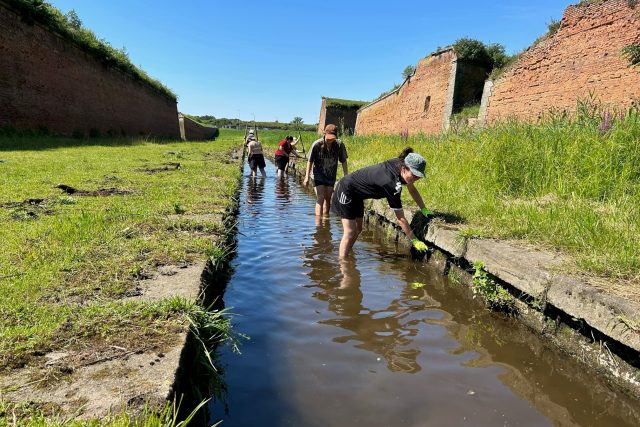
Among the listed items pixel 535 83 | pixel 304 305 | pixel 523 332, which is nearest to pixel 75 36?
pixel 535 83

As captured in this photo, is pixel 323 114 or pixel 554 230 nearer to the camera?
pixel 554 230

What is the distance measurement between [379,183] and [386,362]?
2428 mm

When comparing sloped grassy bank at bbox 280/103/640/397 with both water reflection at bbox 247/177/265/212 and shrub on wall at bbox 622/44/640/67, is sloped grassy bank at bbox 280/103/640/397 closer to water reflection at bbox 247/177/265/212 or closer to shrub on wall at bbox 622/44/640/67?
water reflection at bbox 247/177/265/212

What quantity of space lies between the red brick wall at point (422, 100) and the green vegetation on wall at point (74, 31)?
16.5 metres

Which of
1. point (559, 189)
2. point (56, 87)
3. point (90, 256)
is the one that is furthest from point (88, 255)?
point (56, 87)

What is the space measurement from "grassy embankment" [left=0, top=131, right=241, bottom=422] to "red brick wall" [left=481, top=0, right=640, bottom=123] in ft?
31.2

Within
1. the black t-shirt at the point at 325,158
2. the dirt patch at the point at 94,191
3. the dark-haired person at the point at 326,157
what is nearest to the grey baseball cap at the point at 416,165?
the dark-haired person at the point at 326,157

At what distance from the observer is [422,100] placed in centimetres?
2223

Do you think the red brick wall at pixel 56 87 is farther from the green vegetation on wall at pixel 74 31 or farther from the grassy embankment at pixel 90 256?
the grassy embankment at pixel 90 256

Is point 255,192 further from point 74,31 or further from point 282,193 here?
point 74,31

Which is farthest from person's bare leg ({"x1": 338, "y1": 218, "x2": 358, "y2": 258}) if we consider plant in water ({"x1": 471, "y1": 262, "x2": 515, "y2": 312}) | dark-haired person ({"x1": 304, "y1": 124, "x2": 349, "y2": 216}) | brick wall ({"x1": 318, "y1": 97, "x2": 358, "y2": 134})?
brick wall ({"x1": 318, "y1": 97, "x2": 358, "y2": 134})

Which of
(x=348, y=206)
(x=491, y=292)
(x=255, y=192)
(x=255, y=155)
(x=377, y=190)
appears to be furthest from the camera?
(x=255, y=155)

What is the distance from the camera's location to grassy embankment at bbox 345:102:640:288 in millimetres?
3510

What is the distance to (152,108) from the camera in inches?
1273
